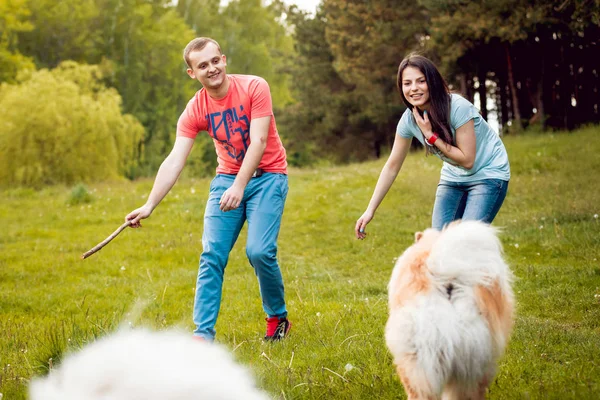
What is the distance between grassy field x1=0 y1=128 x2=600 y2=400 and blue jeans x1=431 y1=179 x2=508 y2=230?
38.6 inches

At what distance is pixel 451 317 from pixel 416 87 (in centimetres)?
208

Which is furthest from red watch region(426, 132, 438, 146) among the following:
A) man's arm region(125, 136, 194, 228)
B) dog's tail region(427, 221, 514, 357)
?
man's arm region(125, 136, 194, 228)

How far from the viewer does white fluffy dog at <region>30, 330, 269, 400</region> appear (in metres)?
1.41

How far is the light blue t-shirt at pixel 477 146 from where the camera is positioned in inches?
158

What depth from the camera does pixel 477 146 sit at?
4.20m

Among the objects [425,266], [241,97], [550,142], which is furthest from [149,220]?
[550,142]

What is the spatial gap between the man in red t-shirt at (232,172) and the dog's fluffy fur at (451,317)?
197cm

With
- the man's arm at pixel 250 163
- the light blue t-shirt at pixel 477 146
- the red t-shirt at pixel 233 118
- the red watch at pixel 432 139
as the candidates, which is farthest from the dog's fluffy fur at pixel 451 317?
the red t-shirt at pixel 233 118

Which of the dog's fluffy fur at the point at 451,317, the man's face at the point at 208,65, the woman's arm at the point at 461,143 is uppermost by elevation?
the man's face at the point at 208,65

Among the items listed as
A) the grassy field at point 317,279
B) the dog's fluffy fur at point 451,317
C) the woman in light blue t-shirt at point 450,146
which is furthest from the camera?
the woman in light blue t-shirt at point 450,146

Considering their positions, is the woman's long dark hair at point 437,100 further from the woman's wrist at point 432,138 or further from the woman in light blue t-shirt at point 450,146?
the woman's wrist at point 432,138

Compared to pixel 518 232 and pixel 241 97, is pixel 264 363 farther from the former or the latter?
pixel 518 232

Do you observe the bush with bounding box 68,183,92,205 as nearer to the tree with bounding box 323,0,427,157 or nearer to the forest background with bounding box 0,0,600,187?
the forest background with bounding box 0,0,600,187

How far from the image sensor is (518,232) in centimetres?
884
